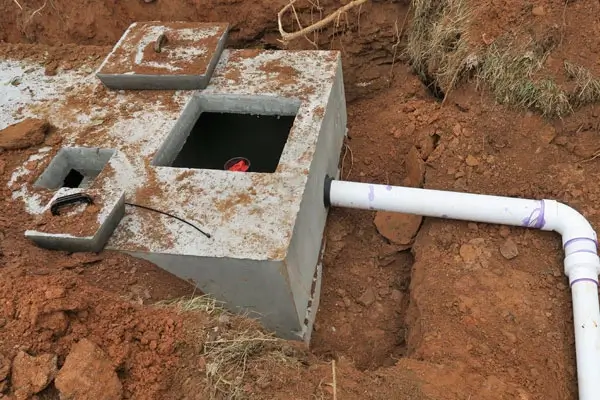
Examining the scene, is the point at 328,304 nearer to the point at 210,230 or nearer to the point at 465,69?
the point at 210,230

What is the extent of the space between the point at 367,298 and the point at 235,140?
1.49 m

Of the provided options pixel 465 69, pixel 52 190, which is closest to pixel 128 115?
pixel 52 190

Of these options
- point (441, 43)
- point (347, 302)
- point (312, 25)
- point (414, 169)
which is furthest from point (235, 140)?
point (441, 43)

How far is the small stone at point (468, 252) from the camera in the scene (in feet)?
10.2

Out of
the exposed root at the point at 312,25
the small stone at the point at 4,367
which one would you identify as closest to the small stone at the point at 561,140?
the exposed root at the point at 312,25

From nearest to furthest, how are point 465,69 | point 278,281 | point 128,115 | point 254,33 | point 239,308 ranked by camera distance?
point 278,281 → point 239,308 → point 128,115 → point 465,69 → point 254,33

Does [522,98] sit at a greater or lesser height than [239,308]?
greater

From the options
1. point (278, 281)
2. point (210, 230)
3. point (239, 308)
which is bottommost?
point (239, 308)

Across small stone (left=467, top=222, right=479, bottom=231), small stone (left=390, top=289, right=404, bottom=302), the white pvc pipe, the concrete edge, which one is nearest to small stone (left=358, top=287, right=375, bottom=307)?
small stone (left=390, top=289, right=404, bottom=302)

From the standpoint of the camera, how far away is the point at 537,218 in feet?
9.84

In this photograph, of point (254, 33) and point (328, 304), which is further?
point (254, 33)

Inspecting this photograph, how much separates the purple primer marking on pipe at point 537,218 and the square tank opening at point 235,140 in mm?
1622

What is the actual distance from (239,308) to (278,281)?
373 mm

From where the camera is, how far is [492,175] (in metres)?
3.38
